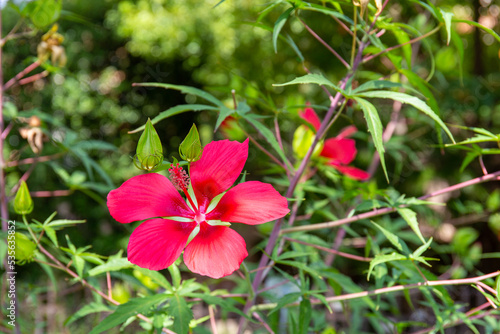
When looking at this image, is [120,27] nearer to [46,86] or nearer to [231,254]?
[46,86]

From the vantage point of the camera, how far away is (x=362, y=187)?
0.67 m

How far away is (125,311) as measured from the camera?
19.5 inches

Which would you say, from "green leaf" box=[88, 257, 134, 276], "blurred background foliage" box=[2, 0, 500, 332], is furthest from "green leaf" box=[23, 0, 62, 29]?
"blurred background foliage" box=[2, 0, 500, 332]

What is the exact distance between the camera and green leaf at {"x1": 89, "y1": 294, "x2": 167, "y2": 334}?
0.47m

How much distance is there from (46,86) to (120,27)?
58cm

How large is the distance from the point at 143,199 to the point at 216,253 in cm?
9

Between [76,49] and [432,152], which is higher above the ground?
[76,49]

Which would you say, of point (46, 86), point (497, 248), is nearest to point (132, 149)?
point (46, 86)

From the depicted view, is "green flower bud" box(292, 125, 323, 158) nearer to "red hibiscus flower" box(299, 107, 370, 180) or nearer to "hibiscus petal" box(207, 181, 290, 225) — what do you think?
"red hibiscus flower" box(299, 107, 370, 180)

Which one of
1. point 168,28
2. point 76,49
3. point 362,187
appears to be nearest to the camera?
point 362,187

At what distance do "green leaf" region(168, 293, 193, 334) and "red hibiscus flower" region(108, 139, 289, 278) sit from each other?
0.10 m

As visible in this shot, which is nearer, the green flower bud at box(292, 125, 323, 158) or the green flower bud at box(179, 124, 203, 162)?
the green flower bud at box(179, 124, 203, 162)

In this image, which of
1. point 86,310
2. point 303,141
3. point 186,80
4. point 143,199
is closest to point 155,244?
point 143,199

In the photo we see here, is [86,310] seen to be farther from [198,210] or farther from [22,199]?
[198,210]
